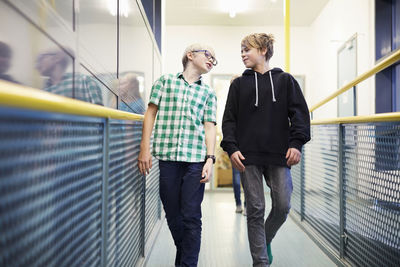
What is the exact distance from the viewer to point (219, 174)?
5.93 meters

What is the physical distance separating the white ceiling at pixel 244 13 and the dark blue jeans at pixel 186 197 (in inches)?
147

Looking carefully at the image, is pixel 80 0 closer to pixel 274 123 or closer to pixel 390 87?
pixel 274 123

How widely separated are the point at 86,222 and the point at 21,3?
770mm

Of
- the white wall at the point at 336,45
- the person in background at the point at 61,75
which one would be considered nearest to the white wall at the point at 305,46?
the white wall at the point at 336,45

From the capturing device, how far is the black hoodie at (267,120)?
6.16ft

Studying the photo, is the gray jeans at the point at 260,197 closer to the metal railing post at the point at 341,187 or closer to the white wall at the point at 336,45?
the metal railing post at the point at 341,187

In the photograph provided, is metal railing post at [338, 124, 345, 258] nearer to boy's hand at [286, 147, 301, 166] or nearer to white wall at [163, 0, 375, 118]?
boy's hand at [286, 147, 301, 166]

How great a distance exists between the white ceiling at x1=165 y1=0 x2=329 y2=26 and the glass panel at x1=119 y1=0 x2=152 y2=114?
2.16 m

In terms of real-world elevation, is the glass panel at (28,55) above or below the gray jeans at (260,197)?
above

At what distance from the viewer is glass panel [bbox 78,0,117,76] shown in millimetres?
1605

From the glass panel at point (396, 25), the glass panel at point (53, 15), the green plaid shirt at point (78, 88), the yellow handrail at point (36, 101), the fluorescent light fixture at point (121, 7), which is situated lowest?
the yellow handrail at point (36, 101)

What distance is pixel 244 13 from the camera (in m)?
5.39

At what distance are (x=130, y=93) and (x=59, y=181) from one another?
5.91 feet

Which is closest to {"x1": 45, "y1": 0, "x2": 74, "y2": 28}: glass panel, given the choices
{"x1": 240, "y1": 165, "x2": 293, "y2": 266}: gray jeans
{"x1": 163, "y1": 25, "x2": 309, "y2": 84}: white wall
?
{"x1": 240, "y1": 165, "x2": 293, "y2": 266}: gray jeans
